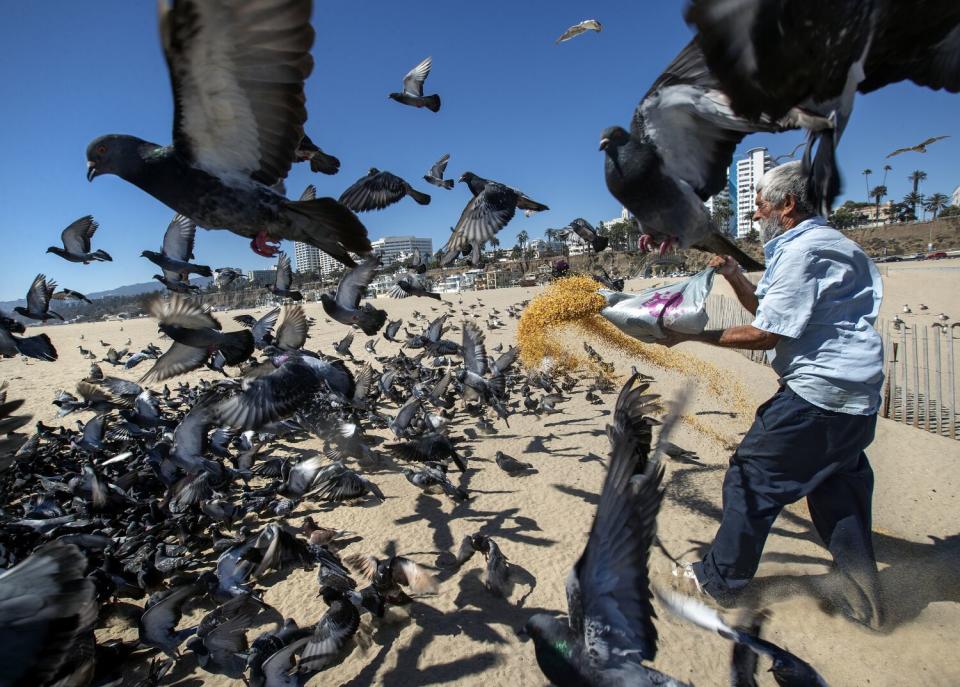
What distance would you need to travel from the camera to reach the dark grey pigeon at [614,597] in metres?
1.84

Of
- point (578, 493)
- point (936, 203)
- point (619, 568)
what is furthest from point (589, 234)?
point (936, 203)

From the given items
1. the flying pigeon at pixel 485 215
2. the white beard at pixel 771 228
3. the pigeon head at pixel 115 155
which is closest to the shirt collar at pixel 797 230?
the white beard at pixel 771 228

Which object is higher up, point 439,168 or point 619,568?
point 439,168

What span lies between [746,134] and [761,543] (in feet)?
8.40

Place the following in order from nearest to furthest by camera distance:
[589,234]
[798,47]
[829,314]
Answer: [798,47] < [829,314] < [589,234]

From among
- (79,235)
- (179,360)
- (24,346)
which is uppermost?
(79,235)

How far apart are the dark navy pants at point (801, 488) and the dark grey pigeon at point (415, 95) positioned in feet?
20.1

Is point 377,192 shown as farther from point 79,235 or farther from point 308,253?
point 308,253

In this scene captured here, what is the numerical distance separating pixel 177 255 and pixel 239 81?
6229 millimetres

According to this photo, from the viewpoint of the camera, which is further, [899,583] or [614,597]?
[899,583]

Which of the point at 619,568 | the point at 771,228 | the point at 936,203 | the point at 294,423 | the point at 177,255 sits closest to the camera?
the point at 619,568

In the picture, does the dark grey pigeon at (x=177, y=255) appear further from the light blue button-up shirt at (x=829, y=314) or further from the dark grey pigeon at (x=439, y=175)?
the light blue button-up shirt at (x=829, y=314)

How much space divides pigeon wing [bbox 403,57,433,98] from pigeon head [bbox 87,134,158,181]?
5.20 metres

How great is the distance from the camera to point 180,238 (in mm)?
7535
